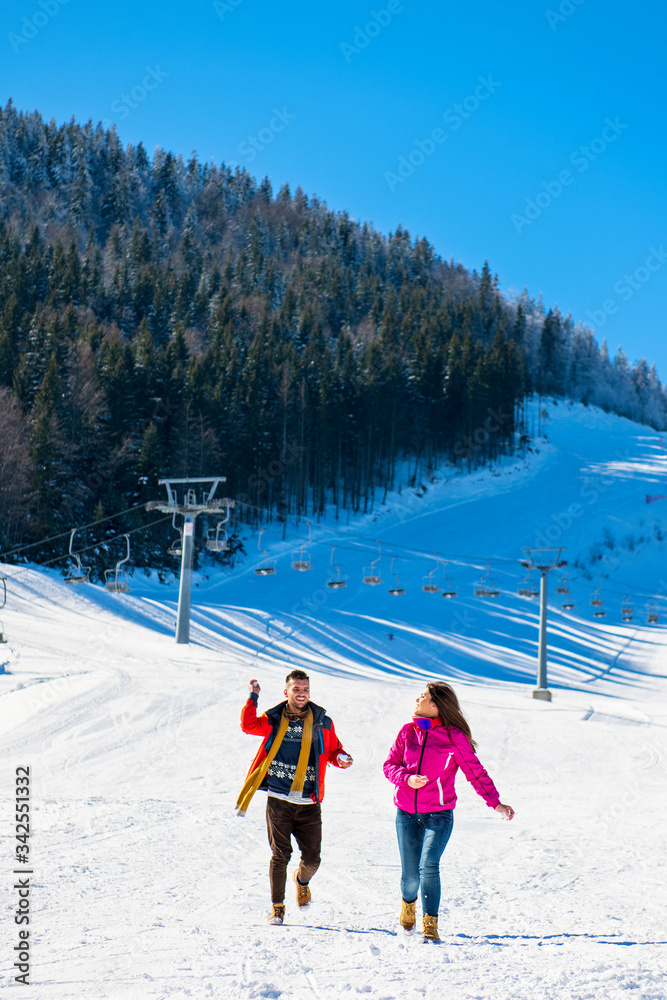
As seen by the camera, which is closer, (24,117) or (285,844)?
(285,844)

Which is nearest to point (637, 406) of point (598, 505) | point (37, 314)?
point (598, 505)

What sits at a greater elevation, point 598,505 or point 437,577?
point 598,505

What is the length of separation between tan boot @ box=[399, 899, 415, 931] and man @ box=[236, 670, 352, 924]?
646mm

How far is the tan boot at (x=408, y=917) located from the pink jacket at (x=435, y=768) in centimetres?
68

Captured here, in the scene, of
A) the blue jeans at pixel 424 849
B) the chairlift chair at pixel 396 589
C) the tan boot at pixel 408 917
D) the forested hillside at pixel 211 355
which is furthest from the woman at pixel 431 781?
the forested hillside at pixel 211 355

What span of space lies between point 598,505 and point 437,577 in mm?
20589

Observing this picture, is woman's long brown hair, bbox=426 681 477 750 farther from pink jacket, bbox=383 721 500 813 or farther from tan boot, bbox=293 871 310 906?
A: tan boot, bbox=293 871 310 906

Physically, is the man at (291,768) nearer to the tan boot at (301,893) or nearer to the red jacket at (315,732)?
the red jacket at (315,732)

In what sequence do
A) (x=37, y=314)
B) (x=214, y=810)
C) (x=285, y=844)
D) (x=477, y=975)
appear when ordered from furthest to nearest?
1. (x=37, y=314)
2. (x=214, y=810)
3. (x=285, y=844)
4. (x=477, y=975)

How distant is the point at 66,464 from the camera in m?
46.7

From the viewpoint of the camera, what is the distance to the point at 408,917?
190 inches

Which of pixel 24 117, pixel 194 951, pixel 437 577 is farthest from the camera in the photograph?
pixel 24 117

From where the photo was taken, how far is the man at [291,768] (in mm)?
4805

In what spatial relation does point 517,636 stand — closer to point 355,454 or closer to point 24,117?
point 355,454
